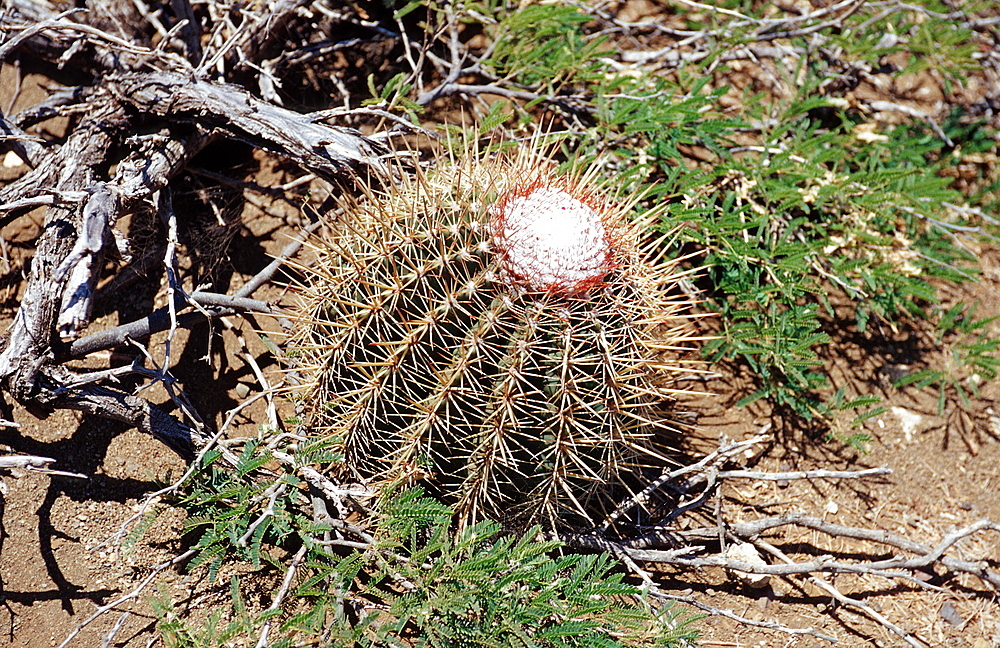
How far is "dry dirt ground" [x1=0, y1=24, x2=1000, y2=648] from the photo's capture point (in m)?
2.27

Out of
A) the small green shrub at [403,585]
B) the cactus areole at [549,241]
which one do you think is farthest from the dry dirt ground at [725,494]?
the cactus areole at [549,241]

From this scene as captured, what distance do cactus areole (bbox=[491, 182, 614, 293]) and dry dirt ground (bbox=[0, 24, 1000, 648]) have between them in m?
1.05

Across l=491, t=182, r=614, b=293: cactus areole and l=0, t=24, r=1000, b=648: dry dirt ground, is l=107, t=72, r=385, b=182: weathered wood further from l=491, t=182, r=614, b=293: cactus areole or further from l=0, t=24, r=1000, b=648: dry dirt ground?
l=491, t=182, r=614, b=293: cactus areole

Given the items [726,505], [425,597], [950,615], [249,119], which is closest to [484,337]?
[425,597]

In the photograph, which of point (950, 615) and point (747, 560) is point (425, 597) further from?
point (950, 615)

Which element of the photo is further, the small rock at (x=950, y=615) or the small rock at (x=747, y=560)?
the small rock at (x=950, y=615)

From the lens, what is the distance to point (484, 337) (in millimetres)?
2008

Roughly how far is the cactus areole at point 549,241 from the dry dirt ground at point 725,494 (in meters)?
1.05

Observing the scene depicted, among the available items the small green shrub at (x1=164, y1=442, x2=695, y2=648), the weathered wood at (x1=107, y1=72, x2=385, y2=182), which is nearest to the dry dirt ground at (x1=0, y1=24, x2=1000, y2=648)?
the small green shrub at (x1=164, y1=442, x2=695, y2=648)

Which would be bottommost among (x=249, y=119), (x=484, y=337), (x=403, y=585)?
(x=403, y=585)

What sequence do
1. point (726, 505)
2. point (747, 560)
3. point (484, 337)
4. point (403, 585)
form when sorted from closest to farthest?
point (484, 337)
point (403, 585)
point (747, 560)
point (726, 505)

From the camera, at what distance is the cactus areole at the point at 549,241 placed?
6.67 ft

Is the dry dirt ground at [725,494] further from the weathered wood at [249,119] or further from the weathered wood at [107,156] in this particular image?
the weathered wood at [249,119]

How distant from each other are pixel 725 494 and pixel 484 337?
1376 mm
